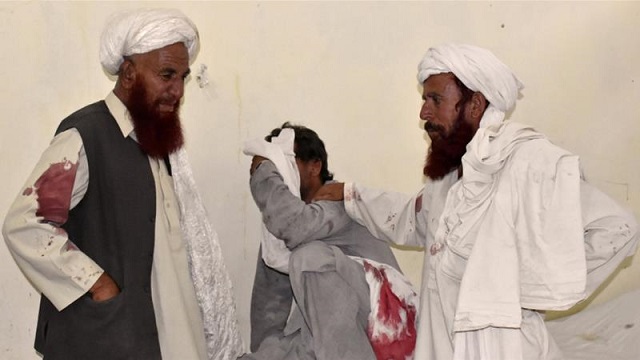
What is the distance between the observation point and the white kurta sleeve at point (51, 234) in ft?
9.12

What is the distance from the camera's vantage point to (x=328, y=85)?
4324mm

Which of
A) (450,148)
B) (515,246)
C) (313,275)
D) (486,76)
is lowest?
(313,275)

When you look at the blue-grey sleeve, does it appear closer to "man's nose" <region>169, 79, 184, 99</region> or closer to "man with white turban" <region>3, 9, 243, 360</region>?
"man with white turban" <region>3, 9, 243, 360</region>

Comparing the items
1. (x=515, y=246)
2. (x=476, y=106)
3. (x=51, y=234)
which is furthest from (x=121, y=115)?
(x=515, y=246)

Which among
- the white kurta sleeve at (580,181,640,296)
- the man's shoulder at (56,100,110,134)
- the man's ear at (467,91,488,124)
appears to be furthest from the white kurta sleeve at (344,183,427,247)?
the man's shoulder at (56,100,110,134)

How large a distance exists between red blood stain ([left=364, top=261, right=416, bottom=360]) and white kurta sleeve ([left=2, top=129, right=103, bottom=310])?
108cm

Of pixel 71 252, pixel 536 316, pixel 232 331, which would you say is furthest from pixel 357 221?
pixel 71 252

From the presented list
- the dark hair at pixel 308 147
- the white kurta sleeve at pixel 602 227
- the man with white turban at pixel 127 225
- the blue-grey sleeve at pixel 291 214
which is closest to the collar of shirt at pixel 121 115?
the man with white turban at pixel 127 225

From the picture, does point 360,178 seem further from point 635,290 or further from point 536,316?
point 536,316

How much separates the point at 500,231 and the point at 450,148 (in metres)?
0.53

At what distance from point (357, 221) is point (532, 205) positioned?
106 centimetres

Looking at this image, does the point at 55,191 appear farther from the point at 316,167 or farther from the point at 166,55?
the point at 316,167

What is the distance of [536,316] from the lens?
2.83 metres

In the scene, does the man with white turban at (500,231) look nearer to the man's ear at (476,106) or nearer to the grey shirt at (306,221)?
the man's ear at (476,106)
